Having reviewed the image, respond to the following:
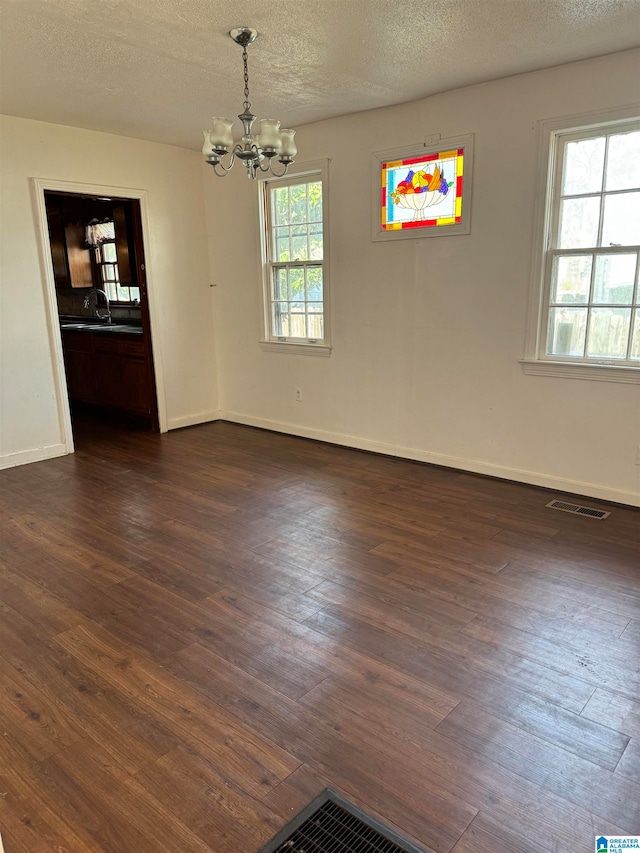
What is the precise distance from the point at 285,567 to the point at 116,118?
377 centimetres

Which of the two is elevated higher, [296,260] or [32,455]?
[296,260]

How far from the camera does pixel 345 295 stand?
477cm

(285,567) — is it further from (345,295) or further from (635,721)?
(345,295)

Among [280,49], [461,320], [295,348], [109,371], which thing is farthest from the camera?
[109,371]

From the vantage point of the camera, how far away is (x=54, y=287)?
4.71 meters

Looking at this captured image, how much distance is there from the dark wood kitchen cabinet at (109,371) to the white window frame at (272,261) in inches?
52.0

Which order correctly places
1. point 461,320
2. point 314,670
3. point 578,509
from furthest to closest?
1. point 461,320
2. point 578,509
3. point 314,670

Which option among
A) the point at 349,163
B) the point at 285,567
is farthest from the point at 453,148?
the point at 285,567

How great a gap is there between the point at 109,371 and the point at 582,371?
15.5 feet

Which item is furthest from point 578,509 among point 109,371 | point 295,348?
point 109,371

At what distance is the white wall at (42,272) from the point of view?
14.7ft

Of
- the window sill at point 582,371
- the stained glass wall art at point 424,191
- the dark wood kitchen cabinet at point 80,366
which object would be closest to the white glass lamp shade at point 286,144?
the stained glass wall art at point 424,191
